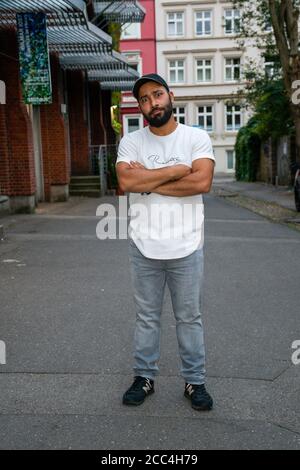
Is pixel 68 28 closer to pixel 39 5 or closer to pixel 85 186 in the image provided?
pixel 39 5

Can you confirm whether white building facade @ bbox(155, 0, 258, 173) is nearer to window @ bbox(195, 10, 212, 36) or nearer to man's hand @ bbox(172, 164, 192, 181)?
window @ bbox(195, 10, 212, 36)

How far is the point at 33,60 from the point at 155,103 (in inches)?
396

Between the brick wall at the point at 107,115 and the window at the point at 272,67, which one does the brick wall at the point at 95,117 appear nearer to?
the brick wall at the point at 107,115

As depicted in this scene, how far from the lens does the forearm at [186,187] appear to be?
3482mm

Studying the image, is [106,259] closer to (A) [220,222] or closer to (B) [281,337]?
(B) [281,337]

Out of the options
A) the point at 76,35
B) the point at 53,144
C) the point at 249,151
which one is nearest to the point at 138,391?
the point at 76,35

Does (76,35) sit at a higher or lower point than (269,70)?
lower

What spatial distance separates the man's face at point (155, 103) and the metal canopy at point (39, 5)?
8.34 metres

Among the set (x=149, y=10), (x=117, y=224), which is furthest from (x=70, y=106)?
(x=149, y=10)

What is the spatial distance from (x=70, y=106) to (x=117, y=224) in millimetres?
11191

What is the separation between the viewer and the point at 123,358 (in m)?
4.51

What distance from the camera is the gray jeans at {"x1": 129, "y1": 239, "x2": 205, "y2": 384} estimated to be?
3.64 metres
